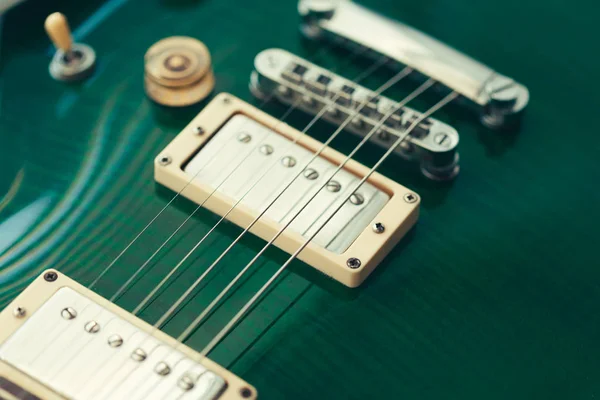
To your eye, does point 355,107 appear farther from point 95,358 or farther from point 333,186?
point 95,358

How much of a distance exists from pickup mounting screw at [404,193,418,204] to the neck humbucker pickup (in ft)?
0.23

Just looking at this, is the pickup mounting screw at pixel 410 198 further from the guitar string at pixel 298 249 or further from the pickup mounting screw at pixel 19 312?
the pickup mounting screw at pixel 19 312

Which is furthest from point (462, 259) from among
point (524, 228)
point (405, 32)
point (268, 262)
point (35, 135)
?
point (35, 135)

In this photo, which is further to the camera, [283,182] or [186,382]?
[283,182]

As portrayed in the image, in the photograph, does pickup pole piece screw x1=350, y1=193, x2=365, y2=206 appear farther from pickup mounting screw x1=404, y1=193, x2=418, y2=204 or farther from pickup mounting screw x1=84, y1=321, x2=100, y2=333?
pickup mounting screw x1=84, y1=321, x2=100, y2=333

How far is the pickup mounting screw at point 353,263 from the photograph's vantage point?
1028mm

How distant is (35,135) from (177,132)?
0.60 feet

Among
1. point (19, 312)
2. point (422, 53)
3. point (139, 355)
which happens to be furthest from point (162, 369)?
point (422, 53)

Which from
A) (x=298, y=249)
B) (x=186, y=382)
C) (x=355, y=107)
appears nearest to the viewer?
(x=186, y=382)

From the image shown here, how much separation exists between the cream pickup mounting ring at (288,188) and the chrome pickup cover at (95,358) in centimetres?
19

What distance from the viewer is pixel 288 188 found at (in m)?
1.09

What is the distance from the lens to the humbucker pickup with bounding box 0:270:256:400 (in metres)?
0.94

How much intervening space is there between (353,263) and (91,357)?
0.30 m

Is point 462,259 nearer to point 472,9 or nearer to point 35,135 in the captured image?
point 472,9
